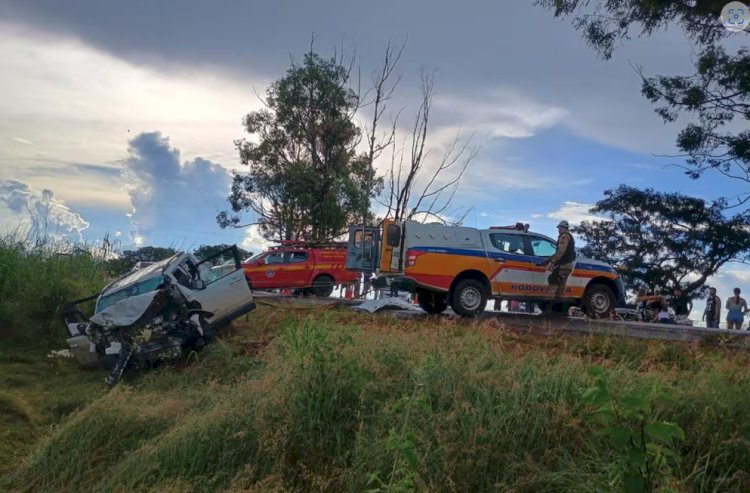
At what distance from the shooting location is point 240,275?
11273mm

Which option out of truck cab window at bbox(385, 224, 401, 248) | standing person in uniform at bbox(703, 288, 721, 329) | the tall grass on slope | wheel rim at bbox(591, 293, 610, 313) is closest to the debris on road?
the tall grass on slope

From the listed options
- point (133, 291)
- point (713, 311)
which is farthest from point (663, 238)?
point (133, 291)

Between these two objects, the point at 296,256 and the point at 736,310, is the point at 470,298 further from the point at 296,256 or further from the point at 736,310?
the point at 296,256

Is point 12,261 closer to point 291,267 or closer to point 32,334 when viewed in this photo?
point 32,334

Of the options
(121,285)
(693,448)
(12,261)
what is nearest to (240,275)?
(121,285)

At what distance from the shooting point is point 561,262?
13125mm

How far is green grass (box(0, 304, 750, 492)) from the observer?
14.4 feet

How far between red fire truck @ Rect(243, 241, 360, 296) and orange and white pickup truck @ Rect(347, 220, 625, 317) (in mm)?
9001

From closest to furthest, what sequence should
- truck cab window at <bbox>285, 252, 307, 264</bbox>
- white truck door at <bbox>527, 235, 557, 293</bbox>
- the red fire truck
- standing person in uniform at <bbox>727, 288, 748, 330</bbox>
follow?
white truck door at <bbox>527, 235, 557, 293</bbox>, standing person in uniform at <bbox>727, 288, 748, 330</bbox>, the red fire truck, truck cab window at <bbox>285, 252, 307, 264</bbox>

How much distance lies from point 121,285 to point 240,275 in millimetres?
1946

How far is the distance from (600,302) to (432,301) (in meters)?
3.60

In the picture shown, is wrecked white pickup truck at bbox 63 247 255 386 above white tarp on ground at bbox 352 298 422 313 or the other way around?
the other way around

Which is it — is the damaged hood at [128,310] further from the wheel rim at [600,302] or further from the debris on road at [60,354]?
the wheel rim at [600,302]

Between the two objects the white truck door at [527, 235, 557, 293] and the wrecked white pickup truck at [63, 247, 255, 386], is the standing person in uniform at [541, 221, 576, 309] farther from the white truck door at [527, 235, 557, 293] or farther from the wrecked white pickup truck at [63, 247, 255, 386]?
the wrecked white pickup truck at [63, 247, 255, 386]
